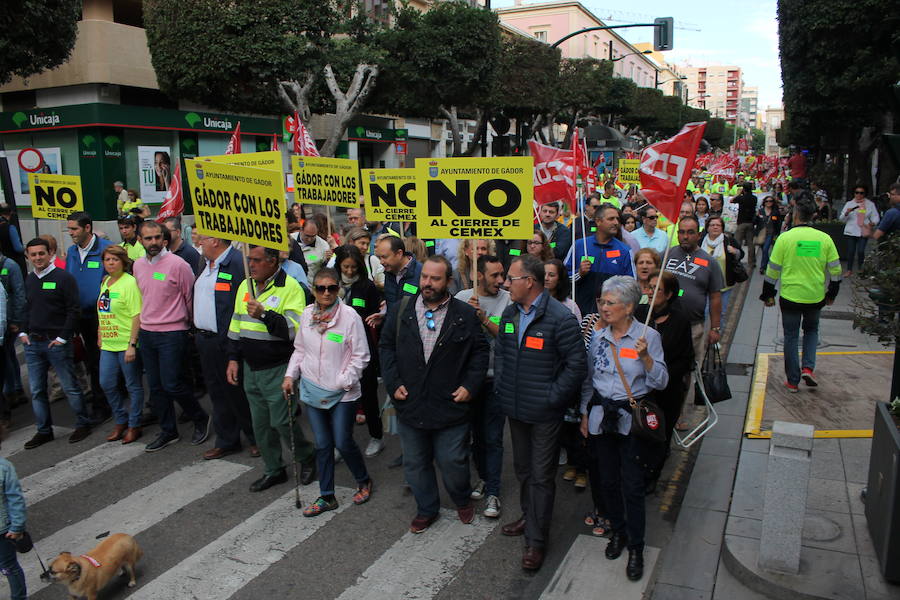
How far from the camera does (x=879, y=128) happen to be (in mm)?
21250

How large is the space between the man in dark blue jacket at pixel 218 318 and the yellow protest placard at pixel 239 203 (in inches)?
11.9

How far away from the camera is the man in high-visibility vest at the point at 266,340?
18.1ft

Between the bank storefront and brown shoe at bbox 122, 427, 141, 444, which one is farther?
the bank storefront

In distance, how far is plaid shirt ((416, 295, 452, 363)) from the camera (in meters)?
4.88

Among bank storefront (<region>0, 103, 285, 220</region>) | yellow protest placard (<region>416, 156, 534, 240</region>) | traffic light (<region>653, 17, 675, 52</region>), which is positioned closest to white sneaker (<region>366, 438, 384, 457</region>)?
yellow protest placard (<region>416, 156, 534, 240</region>)

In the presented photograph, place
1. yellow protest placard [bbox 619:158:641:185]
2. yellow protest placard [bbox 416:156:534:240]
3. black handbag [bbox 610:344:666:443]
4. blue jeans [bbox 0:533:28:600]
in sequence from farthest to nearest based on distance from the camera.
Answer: yellow protest placard [bbox 619:158:641:185] → yellow protest placard [bbox 416:156:534:240] → black handbag [bbox 610:344:666:443] → blue jeans [bbox 0:533:28:600]

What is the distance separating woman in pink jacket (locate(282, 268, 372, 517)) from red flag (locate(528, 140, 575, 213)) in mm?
4597

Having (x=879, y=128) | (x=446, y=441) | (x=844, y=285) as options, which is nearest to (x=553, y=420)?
(x=446, y=441)

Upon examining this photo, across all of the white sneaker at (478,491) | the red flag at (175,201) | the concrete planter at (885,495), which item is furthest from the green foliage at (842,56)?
the white sneaker at (478,491)

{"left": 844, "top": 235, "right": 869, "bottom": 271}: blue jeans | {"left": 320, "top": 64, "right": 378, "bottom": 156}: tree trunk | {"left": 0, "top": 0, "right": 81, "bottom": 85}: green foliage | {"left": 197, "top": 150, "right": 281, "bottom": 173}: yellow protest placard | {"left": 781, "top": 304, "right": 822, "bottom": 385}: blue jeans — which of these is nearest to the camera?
{"left": 197, "top": 150, "right": 281, "bottom": 173}: yellow protest placard

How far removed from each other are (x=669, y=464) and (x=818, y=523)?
53.1 inches

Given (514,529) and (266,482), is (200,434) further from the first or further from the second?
(514,529)

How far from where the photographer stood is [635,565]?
4469 millimetres

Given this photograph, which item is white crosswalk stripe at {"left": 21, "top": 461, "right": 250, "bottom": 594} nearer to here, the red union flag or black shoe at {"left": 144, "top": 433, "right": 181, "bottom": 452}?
black shoe at {"left": 144, "top": 433, "right": 181, "bottom": 452}
